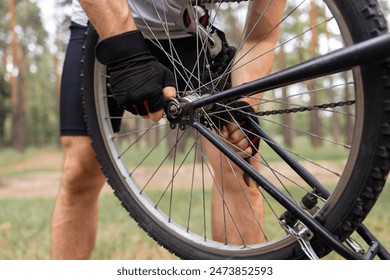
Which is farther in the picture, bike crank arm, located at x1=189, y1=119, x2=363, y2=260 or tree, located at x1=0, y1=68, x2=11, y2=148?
tree, located at x1=0, y1=68, x2=11, y2=148

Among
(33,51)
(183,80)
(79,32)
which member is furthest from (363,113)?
(33,51)

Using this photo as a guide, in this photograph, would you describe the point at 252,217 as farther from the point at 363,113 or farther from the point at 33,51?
the point at 33,51

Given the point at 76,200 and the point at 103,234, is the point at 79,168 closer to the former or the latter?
the point at 76,200

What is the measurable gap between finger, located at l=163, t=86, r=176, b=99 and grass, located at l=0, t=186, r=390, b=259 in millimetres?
1579

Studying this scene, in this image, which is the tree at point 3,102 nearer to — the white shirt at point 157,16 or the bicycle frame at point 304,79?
the white shirt at point 157,16

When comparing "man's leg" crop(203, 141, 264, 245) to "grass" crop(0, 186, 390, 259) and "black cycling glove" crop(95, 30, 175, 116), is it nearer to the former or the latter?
"black cycling glove" crop(95, 30, 175, 116)

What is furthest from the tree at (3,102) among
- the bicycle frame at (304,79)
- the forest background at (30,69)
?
the bicycle frame at (304,79)

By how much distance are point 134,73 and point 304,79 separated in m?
0.41

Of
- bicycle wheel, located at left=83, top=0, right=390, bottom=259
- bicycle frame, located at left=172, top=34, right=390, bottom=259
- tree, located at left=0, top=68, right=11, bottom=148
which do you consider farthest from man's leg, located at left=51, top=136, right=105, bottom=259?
tree, located at left=0, top=68, right=11, bottom=148

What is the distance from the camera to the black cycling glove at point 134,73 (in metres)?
1.18

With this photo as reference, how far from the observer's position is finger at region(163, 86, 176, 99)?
49.0 inches

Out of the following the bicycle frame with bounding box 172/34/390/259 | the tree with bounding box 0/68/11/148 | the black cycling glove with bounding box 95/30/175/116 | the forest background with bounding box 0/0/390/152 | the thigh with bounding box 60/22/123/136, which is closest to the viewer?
the bicycle frame with bounding box 172/34/390/259

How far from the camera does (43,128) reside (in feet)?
99.8

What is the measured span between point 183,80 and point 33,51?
23484mm
